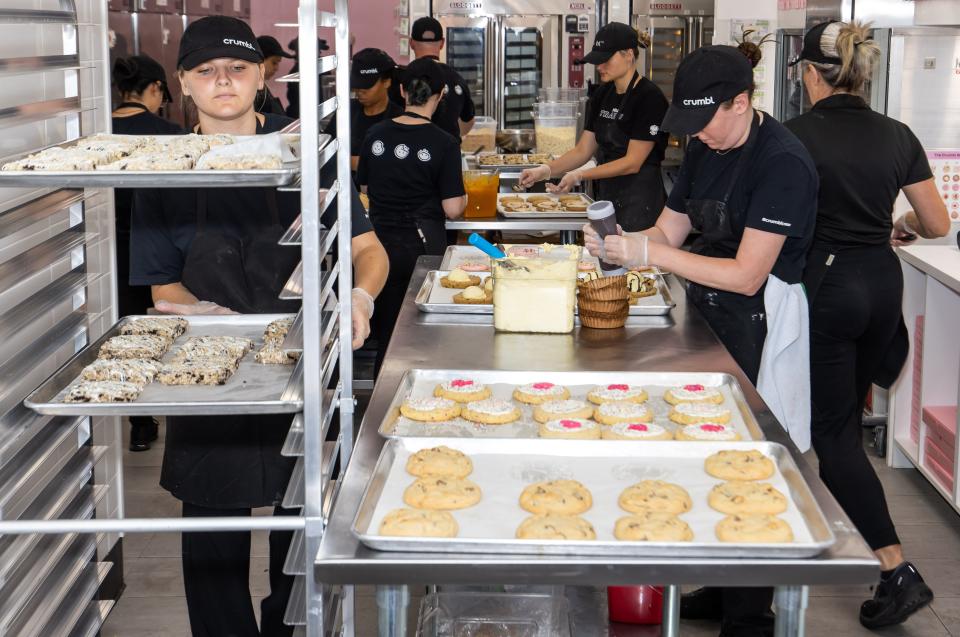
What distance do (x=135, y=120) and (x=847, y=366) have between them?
317cm

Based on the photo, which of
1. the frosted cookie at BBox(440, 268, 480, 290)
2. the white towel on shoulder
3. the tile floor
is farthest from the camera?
the tile floor

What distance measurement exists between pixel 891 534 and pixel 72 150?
2.68 m

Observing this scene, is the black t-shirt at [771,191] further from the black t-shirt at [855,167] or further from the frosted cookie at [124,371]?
the frosted cookie at [124,371]

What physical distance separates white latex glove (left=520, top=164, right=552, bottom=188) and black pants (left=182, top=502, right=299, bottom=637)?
3.31 meters

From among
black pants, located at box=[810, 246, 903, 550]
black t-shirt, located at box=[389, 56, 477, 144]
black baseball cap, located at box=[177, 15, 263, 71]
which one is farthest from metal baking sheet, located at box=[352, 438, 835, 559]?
black t-shirt, located at box=[389, 56, 477, 144]

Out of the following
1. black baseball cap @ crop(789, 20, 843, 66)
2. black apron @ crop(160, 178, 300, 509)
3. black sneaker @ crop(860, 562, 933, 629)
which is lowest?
black sneaker @ crop(860, 562, 933, 629)

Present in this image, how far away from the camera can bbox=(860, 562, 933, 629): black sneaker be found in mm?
3439

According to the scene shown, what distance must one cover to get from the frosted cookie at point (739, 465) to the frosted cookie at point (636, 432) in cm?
13

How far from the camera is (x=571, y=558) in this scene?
1.68 metres

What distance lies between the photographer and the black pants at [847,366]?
11.3 feet

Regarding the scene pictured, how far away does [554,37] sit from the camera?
8625mm

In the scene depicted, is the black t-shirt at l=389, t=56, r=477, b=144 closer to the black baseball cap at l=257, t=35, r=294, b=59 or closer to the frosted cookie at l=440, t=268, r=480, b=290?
the black baseball cap at l=257, t=35, r=294, b=59

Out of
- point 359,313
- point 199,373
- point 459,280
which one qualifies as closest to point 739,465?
point 359,313

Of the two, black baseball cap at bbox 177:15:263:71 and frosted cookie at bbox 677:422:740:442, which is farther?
black baseball cap at bbox 177:15:263:71
